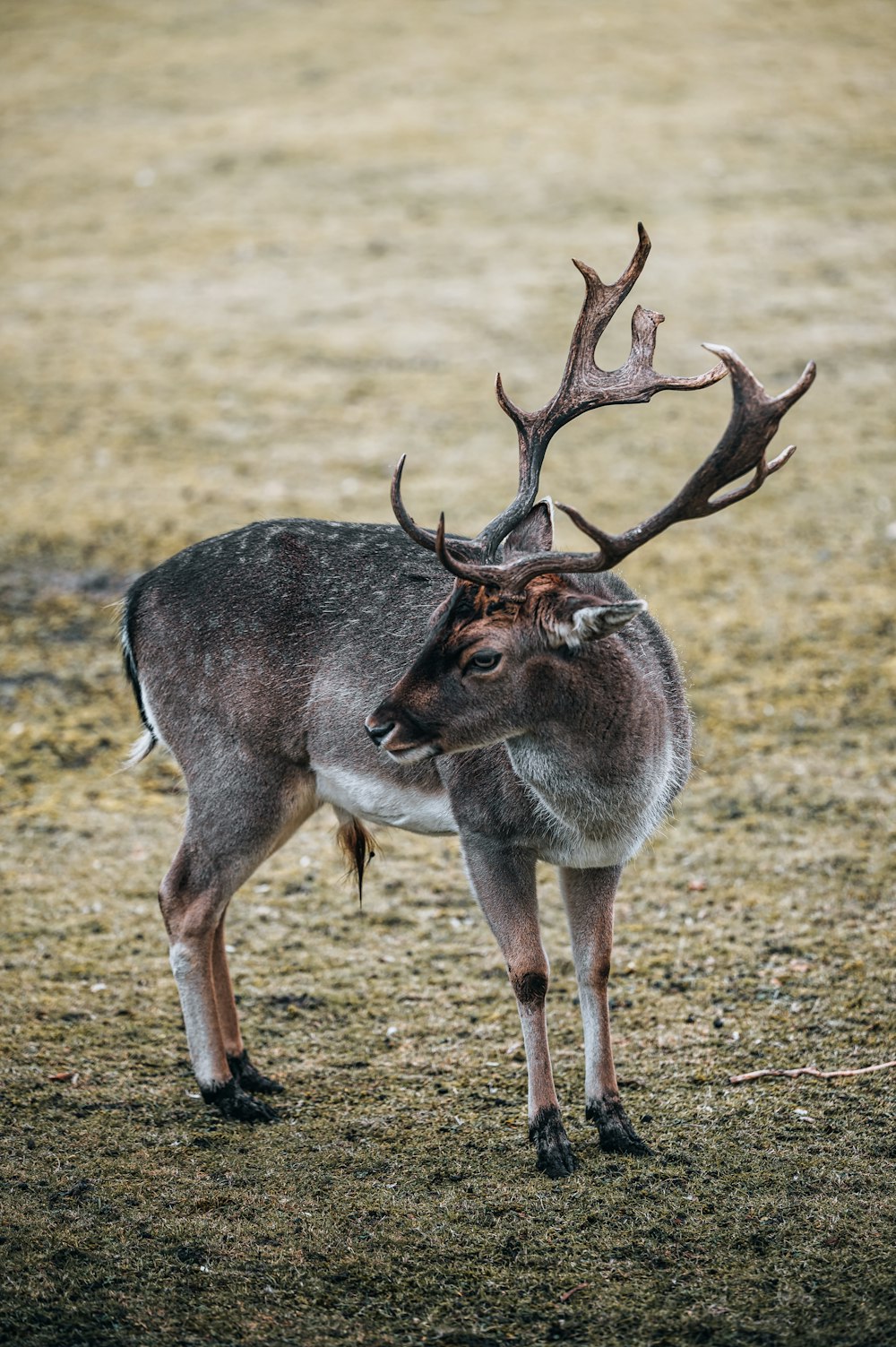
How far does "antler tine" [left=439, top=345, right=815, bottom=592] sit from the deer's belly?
3.93ft

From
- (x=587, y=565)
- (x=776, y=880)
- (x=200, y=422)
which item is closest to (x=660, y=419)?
(x=200, y=422)

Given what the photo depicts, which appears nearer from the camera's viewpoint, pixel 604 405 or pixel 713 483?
pixel 713 483

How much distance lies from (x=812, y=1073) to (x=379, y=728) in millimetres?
2380

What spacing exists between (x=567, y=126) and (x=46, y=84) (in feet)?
27.3

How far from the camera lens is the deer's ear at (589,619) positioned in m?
4.62

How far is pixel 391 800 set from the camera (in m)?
Answer: 5.70

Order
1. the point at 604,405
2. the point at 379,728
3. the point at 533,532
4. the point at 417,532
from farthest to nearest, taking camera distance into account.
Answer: the point at 533,532 < the point at 604,405 < the point at 417,532 < the point at 379,728

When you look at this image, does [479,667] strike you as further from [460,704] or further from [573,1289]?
[573,1289]

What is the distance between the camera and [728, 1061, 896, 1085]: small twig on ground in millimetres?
5625

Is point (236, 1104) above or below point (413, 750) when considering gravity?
below

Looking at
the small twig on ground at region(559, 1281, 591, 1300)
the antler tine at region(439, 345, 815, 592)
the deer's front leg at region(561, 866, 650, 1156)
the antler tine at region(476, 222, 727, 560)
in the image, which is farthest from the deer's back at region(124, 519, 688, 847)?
the small twig on ground at region(559, 1281, 591, 1300)

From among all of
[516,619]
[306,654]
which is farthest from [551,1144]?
[306,654]

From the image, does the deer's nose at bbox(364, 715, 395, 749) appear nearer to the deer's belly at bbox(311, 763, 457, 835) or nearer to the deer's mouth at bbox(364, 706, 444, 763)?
the deer's mouth at bbox(364, 706, 444, 763)

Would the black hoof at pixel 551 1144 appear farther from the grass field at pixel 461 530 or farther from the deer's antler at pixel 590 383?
the deer's antler at pixel 590 383
